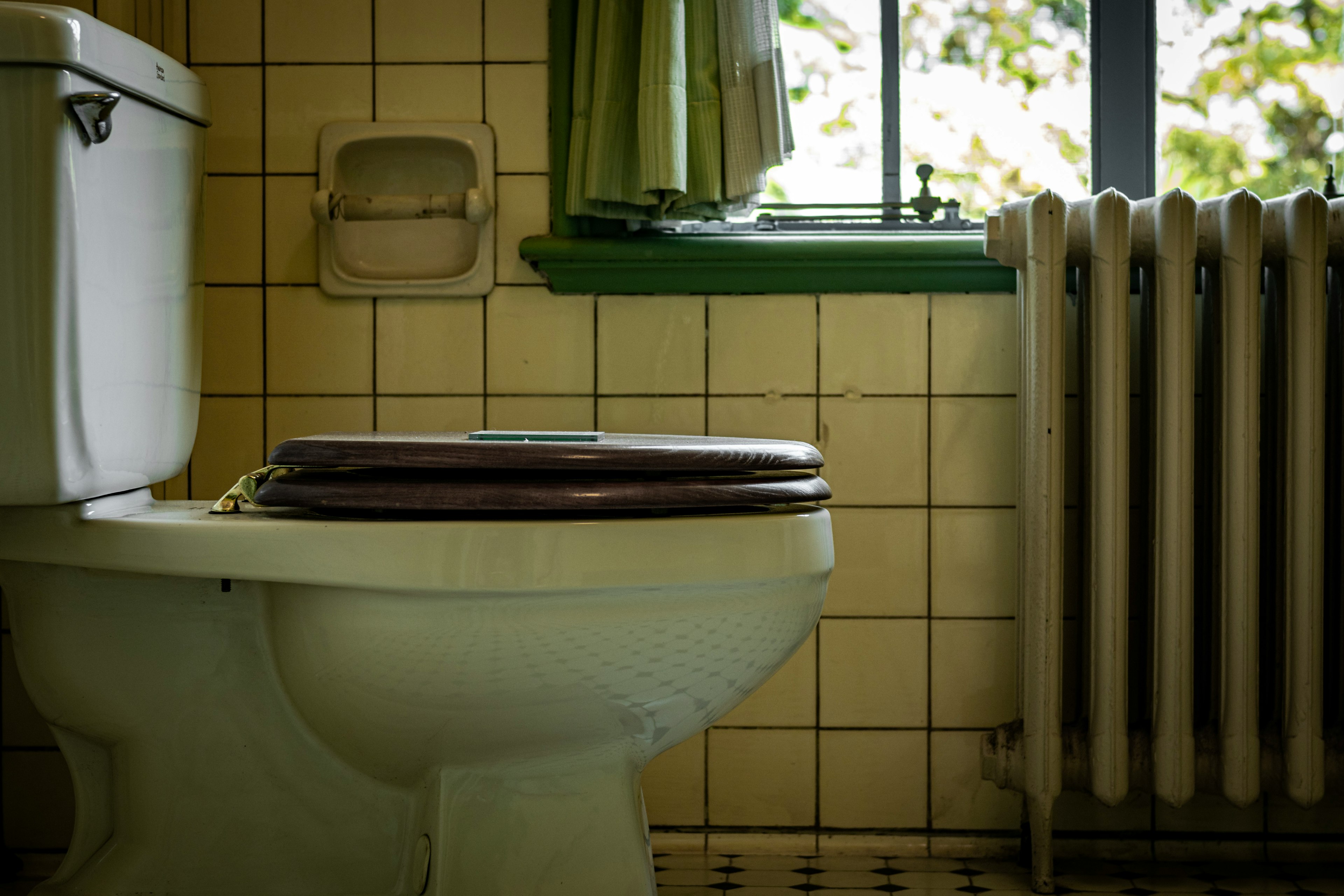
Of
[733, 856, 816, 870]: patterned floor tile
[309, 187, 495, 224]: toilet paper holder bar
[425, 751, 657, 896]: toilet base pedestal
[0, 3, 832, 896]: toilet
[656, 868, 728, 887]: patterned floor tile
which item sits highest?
[309, 187, 495, 224]: toilet paper holder bar

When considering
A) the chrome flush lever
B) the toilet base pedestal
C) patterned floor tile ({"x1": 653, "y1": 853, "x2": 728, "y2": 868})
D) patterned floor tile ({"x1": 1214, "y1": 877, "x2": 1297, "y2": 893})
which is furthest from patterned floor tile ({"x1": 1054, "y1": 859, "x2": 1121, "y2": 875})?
the chrome flush lever

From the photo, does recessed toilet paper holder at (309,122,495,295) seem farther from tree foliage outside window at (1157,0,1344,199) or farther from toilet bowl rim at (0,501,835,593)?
tree foliage outside window at (1157,0,1344,199)

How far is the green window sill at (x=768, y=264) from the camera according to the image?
1381 millimetres

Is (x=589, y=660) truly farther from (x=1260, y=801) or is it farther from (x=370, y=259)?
(x=1260, y=801)

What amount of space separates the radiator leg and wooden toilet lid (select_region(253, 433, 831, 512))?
73 centimetres

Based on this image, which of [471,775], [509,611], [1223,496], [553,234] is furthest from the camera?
[553,234]

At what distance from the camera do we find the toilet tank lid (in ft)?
2.82

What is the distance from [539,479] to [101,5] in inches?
44.3

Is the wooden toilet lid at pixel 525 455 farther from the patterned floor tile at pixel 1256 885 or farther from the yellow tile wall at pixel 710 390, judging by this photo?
the patterned floor tile at pixel 1256 885

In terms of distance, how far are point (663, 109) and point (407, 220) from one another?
0.39 meters

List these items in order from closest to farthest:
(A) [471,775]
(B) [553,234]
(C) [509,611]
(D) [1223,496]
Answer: (C) [509,611] < (A) [471,775] < (D) [1223,496] < (B) [553,234]

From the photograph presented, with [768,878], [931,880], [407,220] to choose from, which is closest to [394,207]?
[407,220]

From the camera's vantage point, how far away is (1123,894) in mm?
1286

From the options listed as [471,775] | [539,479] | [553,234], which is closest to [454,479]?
[539,479]
